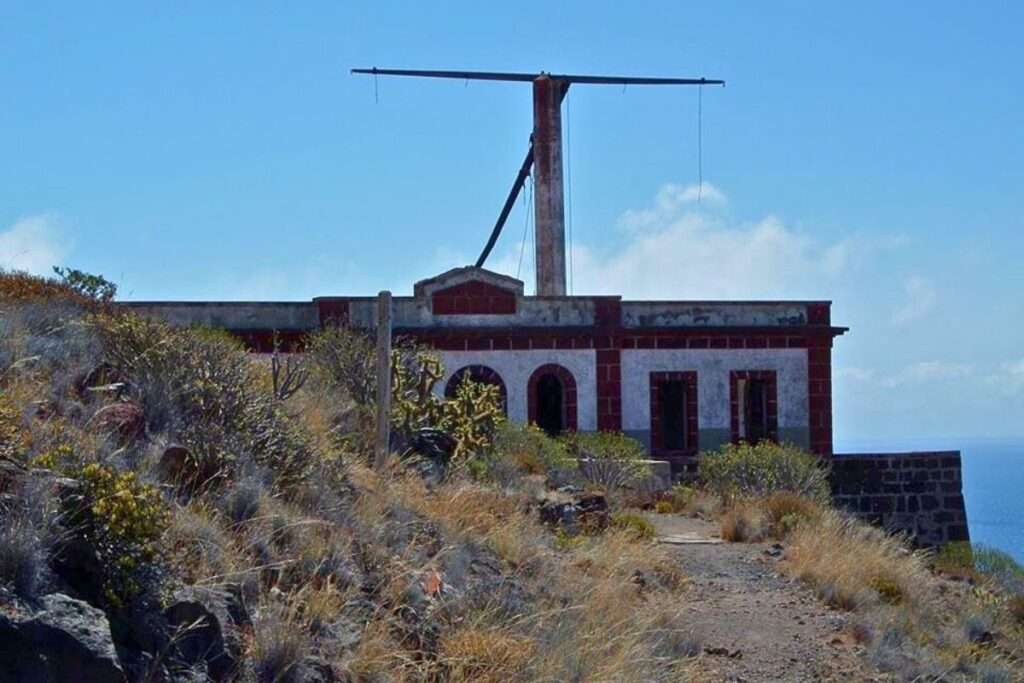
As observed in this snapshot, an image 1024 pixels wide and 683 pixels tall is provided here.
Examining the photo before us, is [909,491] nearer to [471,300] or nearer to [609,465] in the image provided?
[471,300]

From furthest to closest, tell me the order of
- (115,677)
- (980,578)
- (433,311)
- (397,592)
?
1. (433,311)
2. (980,578)
3. (397,592)
4. (115,677)

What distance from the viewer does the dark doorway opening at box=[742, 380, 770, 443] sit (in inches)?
1351

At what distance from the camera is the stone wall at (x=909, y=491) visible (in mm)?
31484

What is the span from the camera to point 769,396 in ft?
112

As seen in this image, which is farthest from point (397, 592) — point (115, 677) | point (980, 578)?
point (980, 578)

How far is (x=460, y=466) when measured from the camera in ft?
56.3

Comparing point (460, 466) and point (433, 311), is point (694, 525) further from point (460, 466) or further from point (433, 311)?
point (433, 311)

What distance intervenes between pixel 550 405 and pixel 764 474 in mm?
10749

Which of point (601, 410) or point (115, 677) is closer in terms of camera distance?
point (115, 677)

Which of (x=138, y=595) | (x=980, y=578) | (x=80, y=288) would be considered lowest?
(x=980, y=578)

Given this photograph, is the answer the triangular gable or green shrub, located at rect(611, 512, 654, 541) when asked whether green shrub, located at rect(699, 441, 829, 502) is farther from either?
the triangular gable

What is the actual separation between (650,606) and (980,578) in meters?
8.24

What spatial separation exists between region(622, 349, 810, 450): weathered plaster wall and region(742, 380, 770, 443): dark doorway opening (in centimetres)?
36

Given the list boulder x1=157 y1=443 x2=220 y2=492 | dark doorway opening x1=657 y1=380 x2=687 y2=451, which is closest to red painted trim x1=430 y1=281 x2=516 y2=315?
dark doorway opening x1=657 y1=380 x2=687 y2=451
